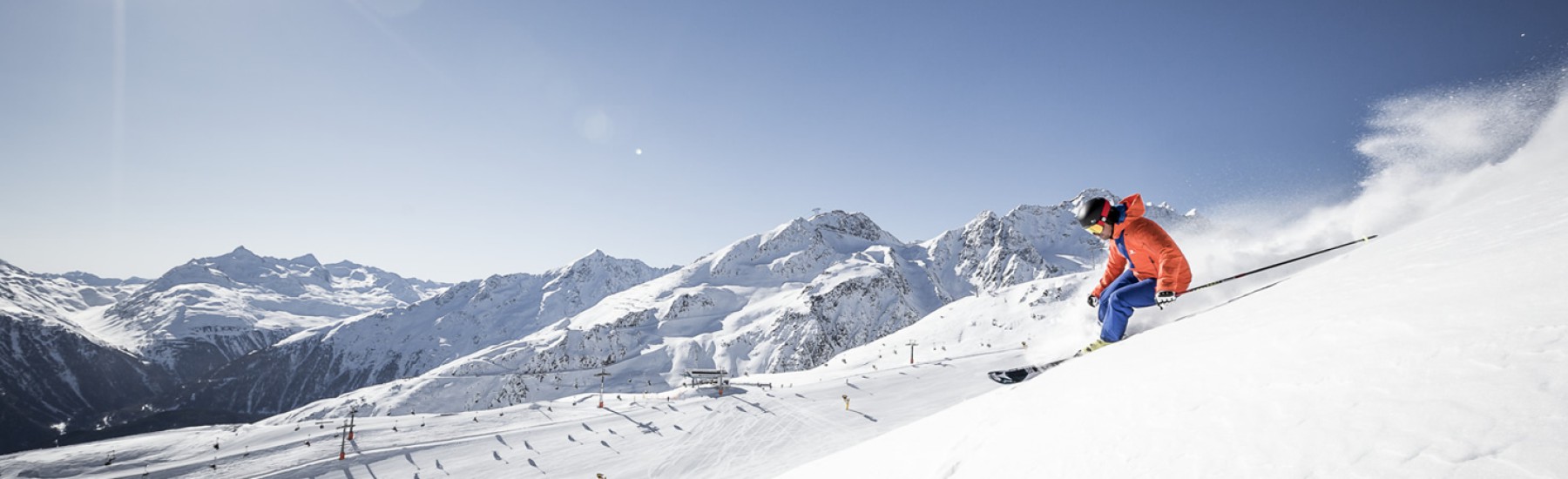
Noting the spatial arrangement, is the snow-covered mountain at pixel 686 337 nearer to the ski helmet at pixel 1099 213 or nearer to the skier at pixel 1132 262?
the skier at pixel 1132 262

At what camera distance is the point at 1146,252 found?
347 inches

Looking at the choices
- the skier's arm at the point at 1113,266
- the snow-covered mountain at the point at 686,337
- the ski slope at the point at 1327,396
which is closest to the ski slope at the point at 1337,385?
the ski slope at the point at 1327,396

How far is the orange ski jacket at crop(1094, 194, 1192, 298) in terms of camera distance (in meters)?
8.20

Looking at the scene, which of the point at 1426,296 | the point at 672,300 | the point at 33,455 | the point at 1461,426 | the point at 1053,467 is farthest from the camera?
the point at 672,300

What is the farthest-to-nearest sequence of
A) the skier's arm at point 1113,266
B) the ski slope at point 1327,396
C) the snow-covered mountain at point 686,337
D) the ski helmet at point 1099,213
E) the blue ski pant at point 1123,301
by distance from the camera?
the snow-covered mountain at point 686,337 → the skier's arm at point 1113,266 → the ski helmet at point 1099,213 → the blue ski pant at point 1123,301 → the ski slope at point 1327,396

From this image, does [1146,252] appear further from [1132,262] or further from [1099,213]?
[1099,213]

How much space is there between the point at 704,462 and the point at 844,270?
545ft

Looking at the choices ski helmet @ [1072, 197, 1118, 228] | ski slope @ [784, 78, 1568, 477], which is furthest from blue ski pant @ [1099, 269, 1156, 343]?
ski slope @ [784, 78, 1568, 477]

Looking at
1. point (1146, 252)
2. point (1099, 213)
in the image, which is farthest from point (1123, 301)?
point (1099, 213)

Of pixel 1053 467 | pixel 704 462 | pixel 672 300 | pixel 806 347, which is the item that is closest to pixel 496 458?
pixel 704 462

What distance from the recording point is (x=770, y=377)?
2072 inches

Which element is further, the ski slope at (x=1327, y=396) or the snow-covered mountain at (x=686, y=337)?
the snow-covered mountain at (x=686, y=337)

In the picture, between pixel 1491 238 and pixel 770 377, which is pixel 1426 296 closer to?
pixel 1491 238

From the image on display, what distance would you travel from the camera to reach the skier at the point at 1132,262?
8227 millimetres
